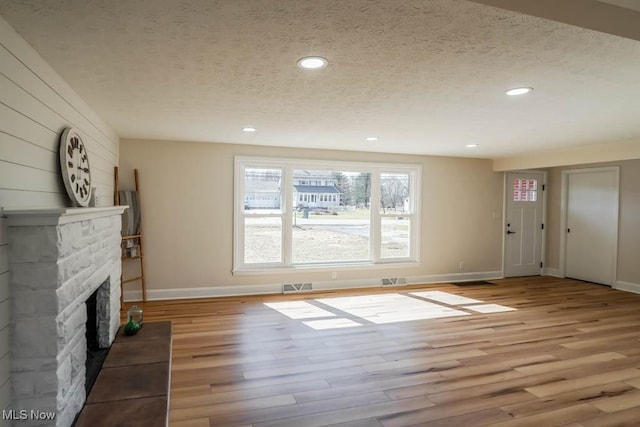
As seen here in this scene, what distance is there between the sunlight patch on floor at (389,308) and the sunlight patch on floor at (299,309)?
261 mm

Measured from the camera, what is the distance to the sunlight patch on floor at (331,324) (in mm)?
4031

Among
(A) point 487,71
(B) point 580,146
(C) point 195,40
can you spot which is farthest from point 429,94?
(B) point 580,146

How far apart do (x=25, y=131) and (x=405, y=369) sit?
3.02m

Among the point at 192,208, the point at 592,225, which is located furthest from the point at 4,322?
the point at 592,225

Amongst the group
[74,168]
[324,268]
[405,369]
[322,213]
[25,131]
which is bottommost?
[405,369]

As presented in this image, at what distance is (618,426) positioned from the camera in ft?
7.48

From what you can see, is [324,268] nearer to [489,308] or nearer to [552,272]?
[489,308]

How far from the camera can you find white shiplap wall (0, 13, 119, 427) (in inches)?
66.6

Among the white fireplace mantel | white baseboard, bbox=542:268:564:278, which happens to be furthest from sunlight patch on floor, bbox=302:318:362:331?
white baseboard, bbox=542:268:564:278

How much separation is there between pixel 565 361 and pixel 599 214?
4313mm

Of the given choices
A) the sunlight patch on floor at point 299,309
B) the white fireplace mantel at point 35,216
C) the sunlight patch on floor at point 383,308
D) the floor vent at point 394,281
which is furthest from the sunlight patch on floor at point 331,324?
the white fireplace mantel at point 35,216

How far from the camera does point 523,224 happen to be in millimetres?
7051

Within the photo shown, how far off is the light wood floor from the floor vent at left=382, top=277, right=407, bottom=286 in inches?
65.6

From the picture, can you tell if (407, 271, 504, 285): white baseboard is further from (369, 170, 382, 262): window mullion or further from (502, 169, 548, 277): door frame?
(369, 170, 382, 262): window mullion
